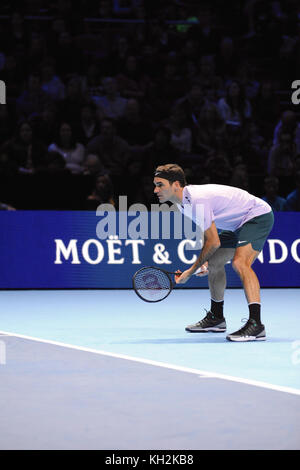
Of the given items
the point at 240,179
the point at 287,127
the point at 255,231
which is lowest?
the point at 255,231

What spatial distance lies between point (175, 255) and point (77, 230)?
1.56 metres

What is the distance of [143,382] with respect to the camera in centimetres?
645

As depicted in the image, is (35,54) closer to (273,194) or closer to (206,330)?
(273,194)

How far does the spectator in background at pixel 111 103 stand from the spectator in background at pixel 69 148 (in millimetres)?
1297

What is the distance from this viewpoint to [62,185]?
14.2 m

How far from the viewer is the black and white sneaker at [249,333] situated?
870cm

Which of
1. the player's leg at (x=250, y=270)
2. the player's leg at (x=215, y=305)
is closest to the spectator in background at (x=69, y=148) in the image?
the player's leg at (x=215, y=305)

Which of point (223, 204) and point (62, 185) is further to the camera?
point (62, 185)

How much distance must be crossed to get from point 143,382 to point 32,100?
10385 millimetres

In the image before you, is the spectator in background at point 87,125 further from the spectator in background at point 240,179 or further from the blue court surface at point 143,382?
the blue court surface at point 143,382

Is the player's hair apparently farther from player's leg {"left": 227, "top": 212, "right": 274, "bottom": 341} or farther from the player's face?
player's leg {"left": 227, "top": 212, "right": 274, "bottom": 341}

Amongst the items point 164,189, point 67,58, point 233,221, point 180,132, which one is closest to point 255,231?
point 233,221
